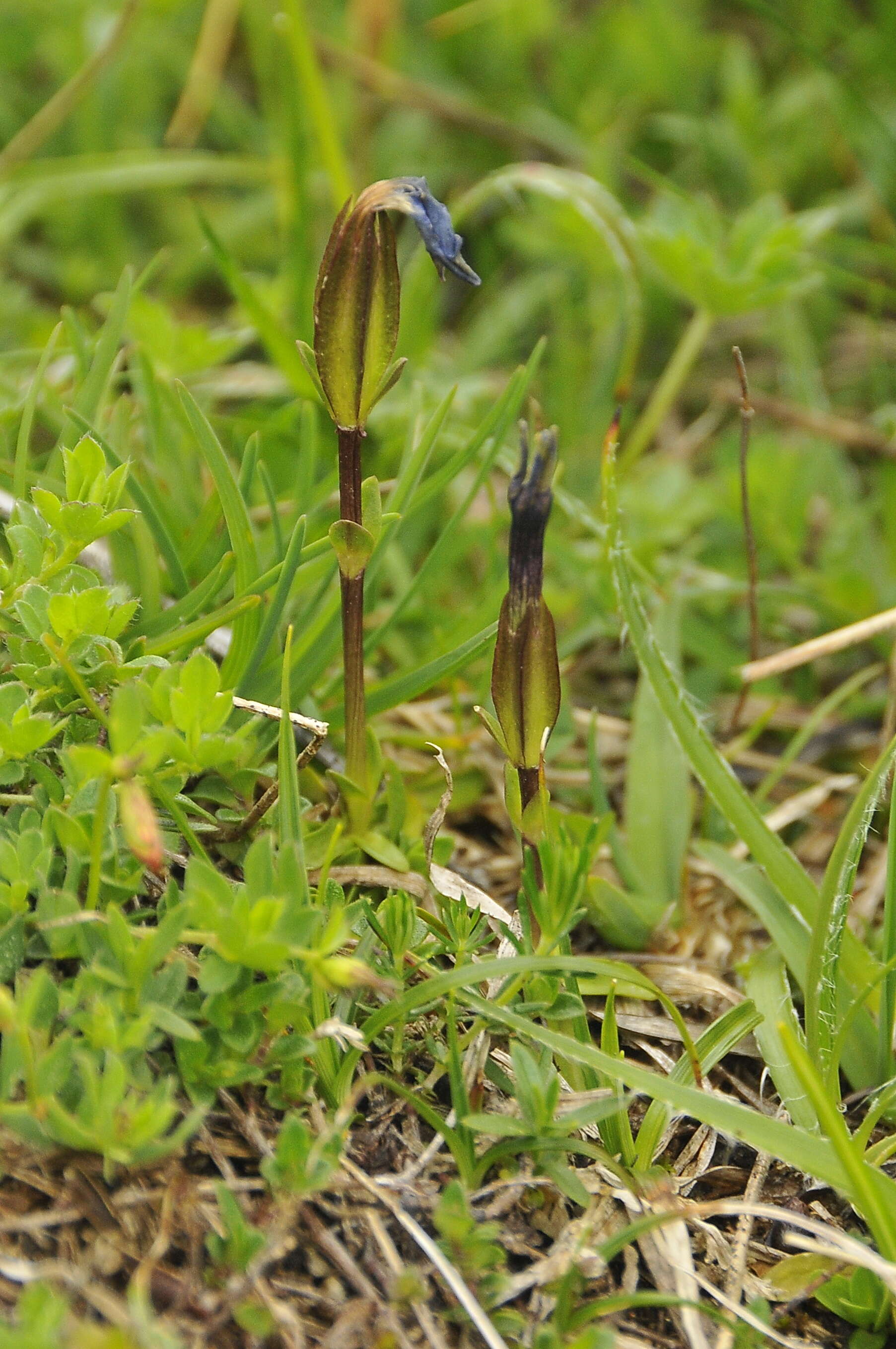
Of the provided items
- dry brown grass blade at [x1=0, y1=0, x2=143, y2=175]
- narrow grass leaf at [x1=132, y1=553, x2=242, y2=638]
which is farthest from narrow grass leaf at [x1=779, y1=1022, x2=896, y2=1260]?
dry brown grass blade at [x1=0, y1=0, x2=143, y2=175]

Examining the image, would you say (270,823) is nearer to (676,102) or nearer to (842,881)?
(842,881)

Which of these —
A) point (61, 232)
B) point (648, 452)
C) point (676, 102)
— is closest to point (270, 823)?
point (648, 452)

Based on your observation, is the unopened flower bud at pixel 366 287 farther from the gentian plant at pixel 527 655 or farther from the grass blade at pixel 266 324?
the grass blade at pixel 266 324

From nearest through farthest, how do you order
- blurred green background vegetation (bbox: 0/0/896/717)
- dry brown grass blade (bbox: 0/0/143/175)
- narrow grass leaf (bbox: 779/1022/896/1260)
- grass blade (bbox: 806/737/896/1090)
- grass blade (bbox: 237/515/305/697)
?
1. narrow grass leaf (bbox: 779/1022/896/1260)
2. grass blade (bbox: 806/737/896/1090)
3. grass blade (bbox: 237/515/305/697)
4. blurred green background vegetation (bbox: 0/0/896/717)
5. dry brown grass blade (bbox: 0/0/143/175)

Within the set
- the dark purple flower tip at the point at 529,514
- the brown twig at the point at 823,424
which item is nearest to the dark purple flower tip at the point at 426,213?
the dark purple flower tip at the point at 529,514

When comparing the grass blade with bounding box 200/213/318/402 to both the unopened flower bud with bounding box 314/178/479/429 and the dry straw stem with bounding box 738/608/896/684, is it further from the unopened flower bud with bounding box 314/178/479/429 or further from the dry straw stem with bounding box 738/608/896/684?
the dry straw stem with bounding box 738/608/896/684

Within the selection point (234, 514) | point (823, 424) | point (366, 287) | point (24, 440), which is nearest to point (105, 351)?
point (24, 440)
